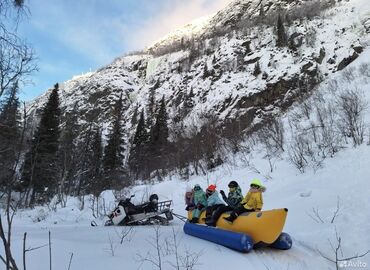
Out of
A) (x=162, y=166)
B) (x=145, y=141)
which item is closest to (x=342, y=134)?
(x=162, y=166)

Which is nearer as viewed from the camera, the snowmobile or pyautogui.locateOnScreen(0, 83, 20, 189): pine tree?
pyautogui.locateOnScreen(0, 83, 20, 189): pine tree

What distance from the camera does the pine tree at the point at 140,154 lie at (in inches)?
1612

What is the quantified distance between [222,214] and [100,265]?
4.00 m

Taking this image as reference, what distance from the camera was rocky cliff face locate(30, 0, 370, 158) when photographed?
1510 inches

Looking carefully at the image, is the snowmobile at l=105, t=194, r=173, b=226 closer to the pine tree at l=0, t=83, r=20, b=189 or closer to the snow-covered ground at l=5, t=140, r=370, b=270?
the snow-covered ground at l=5, t=140, r=370, b=270

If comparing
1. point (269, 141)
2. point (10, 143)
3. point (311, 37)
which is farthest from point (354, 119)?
point (311, 37)

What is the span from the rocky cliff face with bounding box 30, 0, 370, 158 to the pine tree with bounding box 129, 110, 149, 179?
483 centimetres

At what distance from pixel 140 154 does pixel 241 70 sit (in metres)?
17.2

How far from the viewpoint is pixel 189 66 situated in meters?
60.9

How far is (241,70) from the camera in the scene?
46562 mm

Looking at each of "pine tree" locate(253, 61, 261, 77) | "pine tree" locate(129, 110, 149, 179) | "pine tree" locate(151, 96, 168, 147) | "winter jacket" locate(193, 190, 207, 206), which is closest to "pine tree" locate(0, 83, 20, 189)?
"winter jacket" locate(193, 190, 207, 206)

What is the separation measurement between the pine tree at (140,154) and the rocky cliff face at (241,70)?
190 inches

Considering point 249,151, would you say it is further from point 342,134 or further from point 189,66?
point 189,66

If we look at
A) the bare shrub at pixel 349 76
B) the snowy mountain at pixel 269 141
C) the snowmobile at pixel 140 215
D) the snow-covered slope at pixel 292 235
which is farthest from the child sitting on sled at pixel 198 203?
the bare shrub at pixel 349 76
